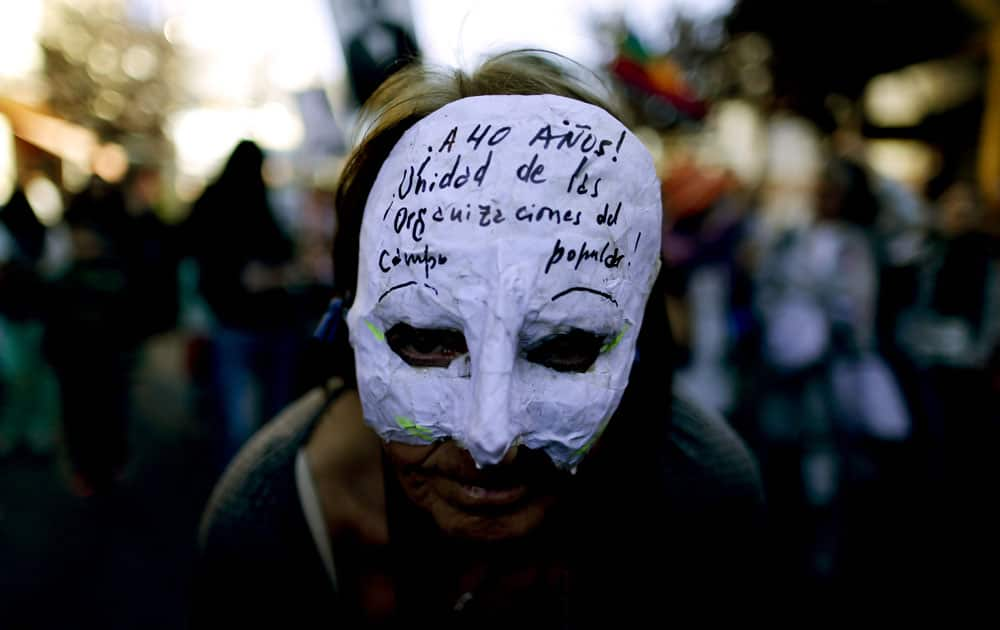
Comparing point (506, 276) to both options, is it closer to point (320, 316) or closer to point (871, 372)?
point (320, 316)

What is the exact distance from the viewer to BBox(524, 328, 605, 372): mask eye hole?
1.21m

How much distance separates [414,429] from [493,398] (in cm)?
20

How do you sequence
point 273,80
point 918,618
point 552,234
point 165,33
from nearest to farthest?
point 552,234 → point 918,618 → point 273,80 → point 165,33

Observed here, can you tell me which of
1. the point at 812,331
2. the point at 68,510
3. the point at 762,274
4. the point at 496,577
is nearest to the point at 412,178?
the point at 496,577

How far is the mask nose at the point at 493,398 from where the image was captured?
108 centimetres

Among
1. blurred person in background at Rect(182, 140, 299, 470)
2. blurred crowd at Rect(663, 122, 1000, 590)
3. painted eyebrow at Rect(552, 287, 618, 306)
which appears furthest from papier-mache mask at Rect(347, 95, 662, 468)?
blurred person in background at Rect(182, 140, 299, 470)

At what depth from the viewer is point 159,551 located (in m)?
3.33

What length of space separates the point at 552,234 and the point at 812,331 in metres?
2.61

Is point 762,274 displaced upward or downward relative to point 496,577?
upward

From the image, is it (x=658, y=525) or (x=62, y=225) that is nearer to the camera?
(x=658, y=525)

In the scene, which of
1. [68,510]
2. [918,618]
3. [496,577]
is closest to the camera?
[496,577]

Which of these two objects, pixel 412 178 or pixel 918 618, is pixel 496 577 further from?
pixel 918 618

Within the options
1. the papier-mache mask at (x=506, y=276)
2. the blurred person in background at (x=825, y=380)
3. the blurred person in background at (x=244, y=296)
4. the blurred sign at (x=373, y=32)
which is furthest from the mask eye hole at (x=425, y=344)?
the blurred person in background at (x=825, y=380)

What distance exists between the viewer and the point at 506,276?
114 centimetres
